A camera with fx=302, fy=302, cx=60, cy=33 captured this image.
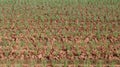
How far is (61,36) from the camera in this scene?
1001 centimetres

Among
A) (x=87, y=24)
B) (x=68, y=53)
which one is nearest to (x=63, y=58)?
(x=68, y=53)

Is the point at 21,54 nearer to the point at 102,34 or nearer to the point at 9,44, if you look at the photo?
the point at 9,44

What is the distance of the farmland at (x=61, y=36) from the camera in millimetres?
7895

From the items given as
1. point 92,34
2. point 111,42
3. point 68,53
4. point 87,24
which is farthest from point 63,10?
point 68,53

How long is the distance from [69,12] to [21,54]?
23.7 ft

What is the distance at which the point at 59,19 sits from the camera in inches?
518

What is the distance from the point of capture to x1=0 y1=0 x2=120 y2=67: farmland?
Result: 7.89 meters

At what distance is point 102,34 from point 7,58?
3596 mm

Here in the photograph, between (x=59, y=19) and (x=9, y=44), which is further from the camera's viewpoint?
(x=59, y=19)

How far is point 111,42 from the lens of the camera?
9.26m

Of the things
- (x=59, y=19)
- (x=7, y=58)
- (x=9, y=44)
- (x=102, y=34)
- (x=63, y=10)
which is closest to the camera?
(x=7, y=58)

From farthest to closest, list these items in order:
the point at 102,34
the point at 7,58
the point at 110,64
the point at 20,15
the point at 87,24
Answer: the point at 20,15 < the point at 87,24 < the point at 102,34 < the point at 7,58 < the point at 110,64

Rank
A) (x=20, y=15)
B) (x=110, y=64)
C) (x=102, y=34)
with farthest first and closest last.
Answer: (x=20, y=15) → (x=102, y=34) → (x=110, y=64)

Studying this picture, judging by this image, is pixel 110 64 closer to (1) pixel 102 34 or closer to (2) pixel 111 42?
(2) pixel 111 42
